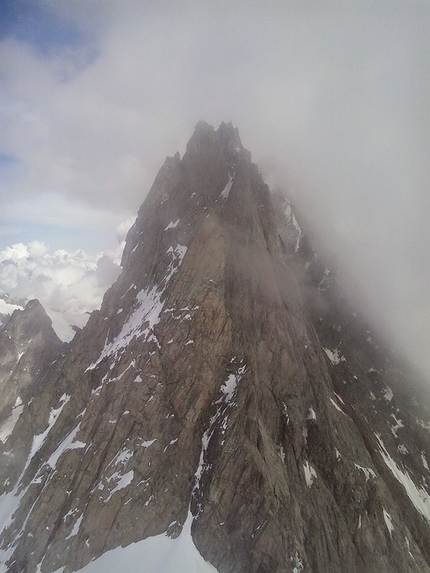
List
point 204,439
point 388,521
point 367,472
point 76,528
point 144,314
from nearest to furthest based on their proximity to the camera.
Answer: point 76,528, point 204,439, point 388,521, point 367,472, point 144,314

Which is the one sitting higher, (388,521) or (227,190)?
(227,190)

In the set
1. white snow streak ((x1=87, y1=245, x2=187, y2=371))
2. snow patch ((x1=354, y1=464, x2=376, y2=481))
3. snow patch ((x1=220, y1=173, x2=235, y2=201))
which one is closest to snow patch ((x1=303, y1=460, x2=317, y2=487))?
snow patch ((x1=354, y1=464, x2=376, y2=481))

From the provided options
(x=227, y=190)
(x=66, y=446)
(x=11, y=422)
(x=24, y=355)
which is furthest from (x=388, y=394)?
(x=24, y=355)

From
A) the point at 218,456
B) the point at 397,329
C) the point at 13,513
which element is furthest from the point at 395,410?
the point at 13,513

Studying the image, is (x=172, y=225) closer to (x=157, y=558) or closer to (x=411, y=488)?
(x=157, y=558)

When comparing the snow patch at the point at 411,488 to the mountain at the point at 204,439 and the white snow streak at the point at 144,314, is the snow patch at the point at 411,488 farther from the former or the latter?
the white snow streak at the point at 144,314

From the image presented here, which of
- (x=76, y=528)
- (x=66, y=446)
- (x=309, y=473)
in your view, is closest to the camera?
(x=76, y=528)

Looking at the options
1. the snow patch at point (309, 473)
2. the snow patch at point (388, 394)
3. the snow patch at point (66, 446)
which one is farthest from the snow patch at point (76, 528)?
the snow patch at point (388, 394)

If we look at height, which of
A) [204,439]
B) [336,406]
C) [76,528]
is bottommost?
[336,406]

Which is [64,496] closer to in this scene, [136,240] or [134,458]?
[134,458]
